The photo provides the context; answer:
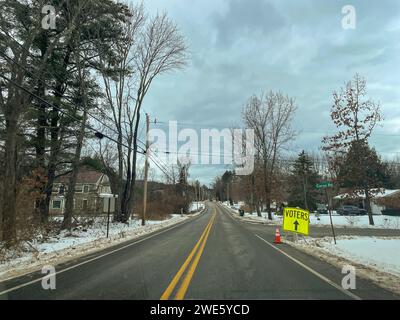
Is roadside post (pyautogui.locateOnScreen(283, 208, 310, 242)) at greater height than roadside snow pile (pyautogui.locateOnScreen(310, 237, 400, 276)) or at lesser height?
greater

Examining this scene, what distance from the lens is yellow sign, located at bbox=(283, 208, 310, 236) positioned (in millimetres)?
17266

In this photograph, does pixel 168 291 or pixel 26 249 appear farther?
pixel 26 249

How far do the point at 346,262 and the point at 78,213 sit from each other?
18.3m

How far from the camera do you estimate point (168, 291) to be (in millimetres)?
7227

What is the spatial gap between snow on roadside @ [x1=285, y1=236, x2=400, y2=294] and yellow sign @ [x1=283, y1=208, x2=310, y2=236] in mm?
906

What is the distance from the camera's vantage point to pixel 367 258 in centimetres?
1212

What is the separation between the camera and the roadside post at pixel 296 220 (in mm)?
17266
